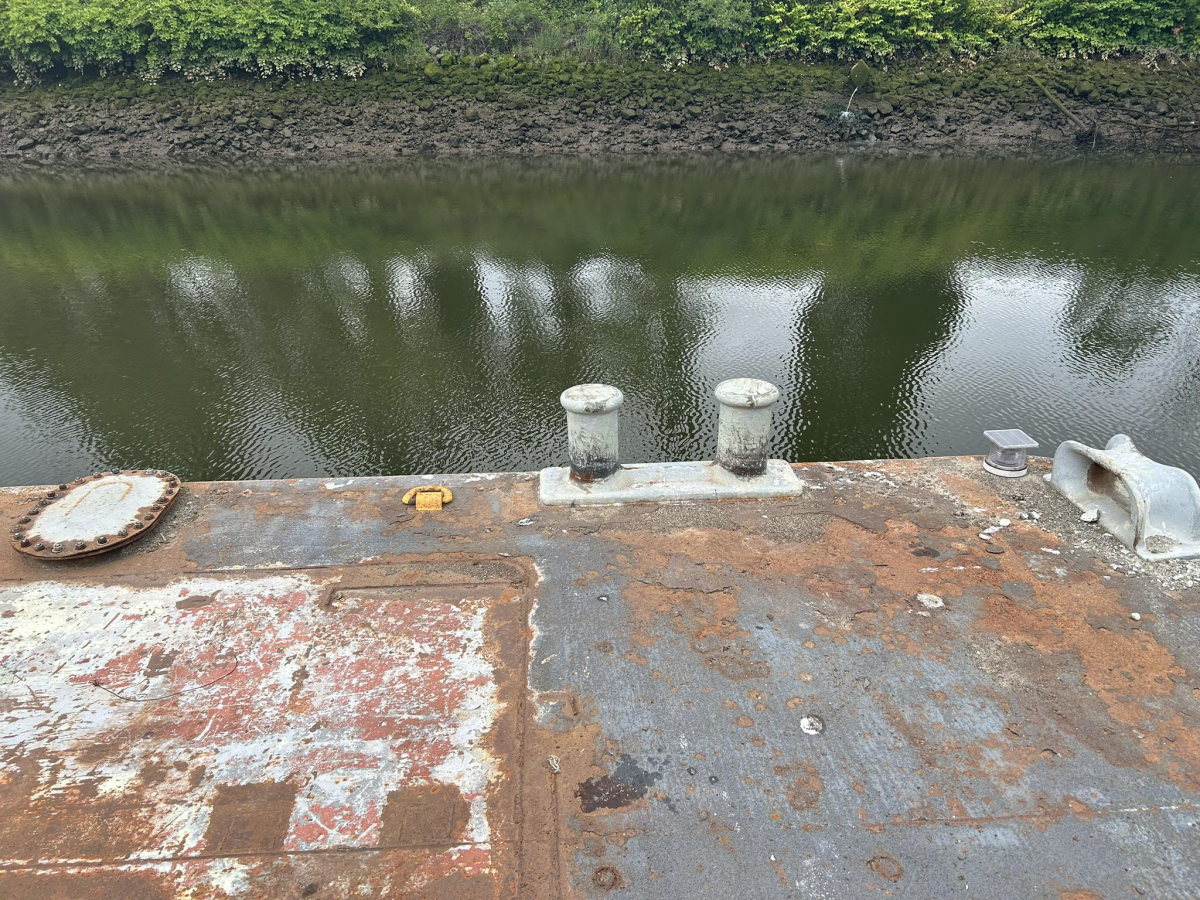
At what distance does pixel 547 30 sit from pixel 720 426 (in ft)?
93.2

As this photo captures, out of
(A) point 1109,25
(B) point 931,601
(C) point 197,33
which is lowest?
(B) point 931,601

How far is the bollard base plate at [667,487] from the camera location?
4.85 m

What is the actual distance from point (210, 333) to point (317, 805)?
9.12 meters

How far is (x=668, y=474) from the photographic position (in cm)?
508

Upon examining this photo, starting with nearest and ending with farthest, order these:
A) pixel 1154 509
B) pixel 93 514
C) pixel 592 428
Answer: pixel 1154 509, pixel 93 514, pixel 592 428

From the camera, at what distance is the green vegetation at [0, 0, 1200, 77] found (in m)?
24.9

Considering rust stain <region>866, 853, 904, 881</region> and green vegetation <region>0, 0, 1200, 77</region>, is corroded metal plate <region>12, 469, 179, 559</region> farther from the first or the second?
green vegetation <region>0, 0, 1200, 77</region>

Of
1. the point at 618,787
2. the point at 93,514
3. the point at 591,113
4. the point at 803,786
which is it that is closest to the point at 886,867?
the point at 803,786

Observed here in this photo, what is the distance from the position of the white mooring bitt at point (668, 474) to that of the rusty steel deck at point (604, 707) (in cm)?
15

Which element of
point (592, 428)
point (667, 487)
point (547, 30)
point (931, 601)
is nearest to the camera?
point (931, 601)

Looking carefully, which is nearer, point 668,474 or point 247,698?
point 247,698

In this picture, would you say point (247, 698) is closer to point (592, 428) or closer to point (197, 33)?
point (592, 428)

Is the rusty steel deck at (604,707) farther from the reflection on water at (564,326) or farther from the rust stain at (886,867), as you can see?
the reflection on water at (564,326)

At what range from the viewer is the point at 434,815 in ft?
9.10
